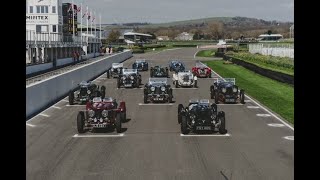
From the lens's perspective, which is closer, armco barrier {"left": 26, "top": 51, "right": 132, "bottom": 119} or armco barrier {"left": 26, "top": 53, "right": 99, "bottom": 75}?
armco barrier {"left": 26, "top": 51, "right": 132, "bottom": 119}

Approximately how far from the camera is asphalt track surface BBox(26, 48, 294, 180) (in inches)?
481

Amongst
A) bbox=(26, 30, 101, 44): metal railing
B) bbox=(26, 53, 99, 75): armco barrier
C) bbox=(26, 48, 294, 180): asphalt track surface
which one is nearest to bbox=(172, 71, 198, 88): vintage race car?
bbox=(26, 48, 294, 180): asphalt track surface

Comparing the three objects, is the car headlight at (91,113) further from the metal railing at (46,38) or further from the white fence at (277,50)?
the white fence at (277,50)

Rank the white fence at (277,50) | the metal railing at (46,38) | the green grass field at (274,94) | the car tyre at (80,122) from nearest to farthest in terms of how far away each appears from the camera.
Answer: the car tyre at (80,122) → the green grass field at (274,94) → the metal railing at (46,38) → the white fence at (277,50)

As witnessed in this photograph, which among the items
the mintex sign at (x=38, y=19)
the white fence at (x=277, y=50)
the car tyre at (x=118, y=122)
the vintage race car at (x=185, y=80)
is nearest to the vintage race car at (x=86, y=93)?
the car tyre at (x=118, y=122)

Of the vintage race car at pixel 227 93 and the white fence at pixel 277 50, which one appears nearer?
the vintage race car at pixel 227 93

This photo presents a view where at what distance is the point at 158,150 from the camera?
15.2 metres

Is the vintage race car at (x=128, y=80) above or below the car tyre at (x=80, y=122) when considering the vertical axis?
above

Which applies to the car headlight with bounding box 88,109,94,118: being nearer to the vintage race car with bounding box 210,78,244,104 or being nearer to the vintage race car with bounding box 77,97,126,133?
the vintage race car with bounding box 77,97,126,133

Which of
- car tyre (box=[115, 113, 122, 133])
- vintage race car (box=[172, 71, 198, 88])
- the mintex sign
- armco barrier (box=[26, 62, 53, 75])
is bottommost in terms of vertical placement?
car tyre (box=[115, 113, 122, 133])

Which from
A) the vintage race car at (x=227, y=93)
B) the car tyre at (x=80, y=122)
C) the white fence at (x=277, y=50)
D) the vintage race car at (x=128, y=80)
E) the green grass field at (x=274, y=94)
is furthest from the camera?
the white fence at (x=277, y=50)

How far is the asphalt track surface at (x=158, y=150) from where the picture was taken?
12.2m
